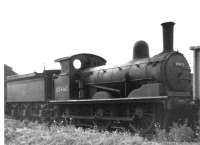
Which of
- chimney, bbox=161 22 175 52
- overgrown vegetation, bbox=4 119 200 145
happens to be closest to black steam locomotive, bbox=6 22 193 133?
chimney, bbox=161 22 175 52

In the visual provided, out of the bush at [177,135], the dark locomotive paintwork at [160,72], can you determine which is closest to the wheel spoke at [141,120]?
the dark locomotive paintwork at [160,72]

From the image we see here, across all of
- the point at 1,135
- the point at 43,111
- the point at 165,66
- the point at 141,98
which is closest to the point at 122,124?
the point at 141,98

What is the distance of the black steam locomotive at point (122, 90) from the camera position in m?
9.70

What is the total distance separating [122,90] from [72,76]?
288 cm

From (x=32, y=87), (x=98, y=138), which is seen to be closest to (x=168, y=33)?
(x=98, y=138)

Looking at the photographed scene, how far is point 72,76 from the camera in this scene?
13508mm

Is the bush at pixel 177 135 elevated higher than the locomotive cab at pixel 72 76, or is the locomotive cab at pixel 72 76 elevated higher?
the locomotive cab at pixel 72 76

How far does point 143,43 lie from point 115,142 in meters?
4.87

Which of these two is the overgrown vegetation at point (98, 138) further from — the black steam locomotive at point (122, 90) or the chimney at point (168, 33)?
the chimney at point (168, 33)

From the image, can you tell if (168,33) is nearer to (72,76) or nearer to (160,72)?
(160,72)

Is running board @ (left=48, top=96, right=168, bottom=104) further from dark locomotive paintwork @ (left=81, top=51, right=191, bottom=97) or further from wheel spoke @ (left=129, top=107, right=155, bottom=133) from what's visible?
dark locomotive paintwork @ (left=81, top=51, right=191, bottom=97)

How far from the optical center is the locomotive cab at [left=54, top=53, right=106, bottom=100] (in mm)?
13367

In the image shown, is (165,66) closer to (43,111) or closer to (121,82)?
(121,82)

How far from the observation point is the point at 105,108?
38.1 feet
